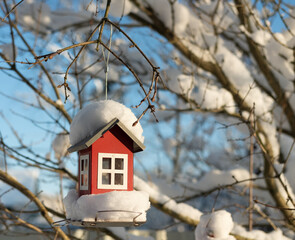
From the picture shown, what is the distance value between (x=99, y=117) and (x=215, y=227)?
0.77 meters

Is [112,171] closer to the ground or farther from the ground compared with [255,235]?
farther from the ground

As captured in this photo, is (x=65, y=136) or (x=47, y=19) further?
(x=47, y=19)

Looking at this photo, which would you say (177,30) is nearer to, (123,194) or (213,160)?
(123,194)

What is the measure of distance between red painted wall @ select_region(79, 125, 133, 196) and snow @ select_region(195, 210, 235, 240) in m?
0.52

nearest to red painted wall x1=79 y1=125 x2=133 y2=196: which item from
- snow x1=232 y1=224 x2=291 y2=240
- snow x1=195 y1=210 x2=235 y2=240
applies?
snow x1=195 y1=210 x2=235 y2=240

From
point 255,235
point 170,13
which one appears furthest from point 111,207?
point 170,13

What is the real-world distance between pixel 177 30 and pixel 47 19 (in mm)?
1391

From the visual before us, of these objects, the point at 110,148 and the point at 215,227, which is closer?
the point at 110,148

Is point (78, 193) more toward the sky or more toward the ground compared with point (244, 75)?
more toward the ground

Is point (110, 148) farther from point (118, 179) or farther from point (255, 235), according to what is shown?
point (255, 235)

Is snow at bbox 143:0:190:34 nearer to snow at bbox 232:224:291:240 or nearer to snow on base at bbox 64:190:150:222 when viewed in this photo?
snow at bbox 232:224:291:240

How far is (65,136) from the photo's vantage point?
2.34 meters

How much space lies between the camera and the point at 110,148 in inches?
50.4

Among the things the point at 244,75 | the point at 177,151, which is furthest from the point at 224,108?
the point at 177,151
